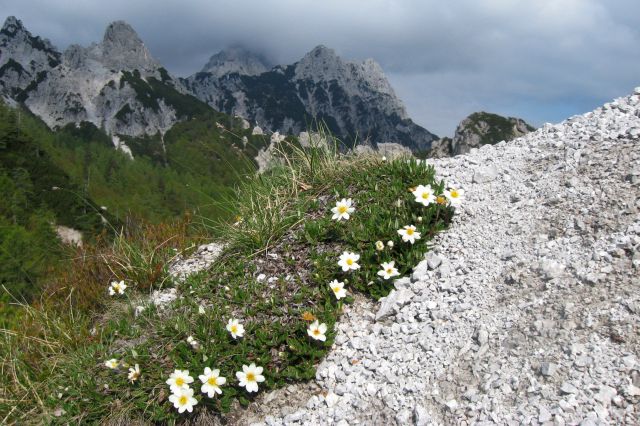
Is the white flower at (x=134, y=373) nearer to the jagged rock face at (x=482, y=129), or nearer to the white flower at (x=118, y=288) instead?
the white flower at (x=118, y=288)

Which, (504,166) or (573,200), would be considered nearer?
(573,200)

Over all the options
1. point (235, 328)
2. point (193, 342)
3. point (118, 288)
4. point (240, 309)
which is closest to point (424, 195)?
point (240, 309)

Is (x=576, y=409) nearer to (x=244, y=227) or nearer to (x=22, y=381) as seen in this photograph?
(x=244, y=227)

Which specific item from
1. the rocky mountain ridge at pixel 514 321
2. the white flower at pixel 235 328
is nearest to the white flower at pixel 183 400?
the rocky mountain ridge at pixel 514 321

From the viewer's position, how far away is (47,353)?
16.7 feet

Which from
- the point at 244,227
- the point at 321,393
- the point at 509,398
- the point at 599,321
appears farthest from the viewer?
the point at 244,227

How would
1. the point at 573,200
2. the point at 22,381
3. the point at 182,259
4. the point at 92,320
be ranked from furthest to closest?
1. the point at 182,259
2. the point at 92,320
3. the point at 573,200
4. the point at 22,381

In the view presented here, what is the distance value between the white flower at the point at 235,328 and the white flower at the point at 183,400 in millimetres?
659

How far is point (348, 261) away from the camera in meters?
5.20

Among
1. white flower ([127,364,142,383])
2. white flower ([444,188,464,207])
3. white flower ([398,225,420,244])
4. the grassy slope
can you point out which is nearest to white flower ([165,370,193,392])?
white flower ([127,364,142,383])

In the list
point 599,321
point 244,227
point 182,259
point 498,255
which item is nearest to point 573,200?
point 498,255

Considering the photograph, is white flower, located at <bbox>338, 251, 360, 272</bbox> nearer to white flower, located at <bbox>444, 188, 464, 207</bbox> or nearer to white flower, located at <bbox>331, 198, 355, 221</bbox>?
white flower, located at <bbox>331, 198, 355, 221</bbox>

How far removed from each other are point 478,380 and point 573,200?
2.66 m

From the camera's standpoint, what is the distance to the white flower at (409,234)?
5242mm
